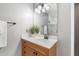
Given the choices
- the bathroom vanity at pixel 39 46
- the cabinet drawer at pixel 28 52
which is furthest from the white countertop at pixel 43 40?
the cabinet drawer at pixel 28 52

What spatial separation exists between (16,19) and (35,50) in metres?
0.58

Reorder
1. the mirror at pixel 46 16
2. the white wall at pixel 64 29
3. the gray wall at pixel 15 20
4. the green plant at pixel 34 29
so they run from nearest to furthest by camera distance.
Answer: the white wall at pixel 64 29 → the mirror at pixel 46 16 → the green plant at pixel 34 29 → the gray wall at pixel 15 20

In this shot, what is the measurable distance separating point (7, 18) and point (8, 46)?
1.48 feet

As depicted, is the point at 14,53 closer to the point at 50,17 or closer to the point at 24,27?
the point at 24,27

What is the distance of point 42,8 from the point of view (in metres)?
1.68

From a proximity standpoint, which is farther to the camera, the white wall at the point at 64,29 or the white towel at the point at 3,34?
the white towel at the point at 3,34

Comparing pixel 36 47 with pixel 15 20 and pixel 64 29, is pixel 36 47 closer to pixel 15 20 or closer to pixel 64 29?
pixel 64 29

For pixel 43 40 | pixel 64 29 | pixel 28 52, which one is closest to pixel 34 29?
pixel 43 40

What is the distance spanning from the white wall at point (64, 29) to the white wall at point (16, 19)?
50 centimetres

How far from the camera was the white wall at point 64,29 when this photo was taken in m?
1.30

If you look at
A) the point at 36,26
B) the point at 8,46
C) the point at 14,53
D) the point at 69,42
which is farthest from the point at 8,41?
the point at 69,42

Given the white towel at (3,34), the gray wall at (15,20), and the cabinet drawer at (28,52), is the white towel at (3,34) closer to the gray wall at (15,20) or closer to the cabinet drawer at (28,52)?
the gray wall at (15,20)

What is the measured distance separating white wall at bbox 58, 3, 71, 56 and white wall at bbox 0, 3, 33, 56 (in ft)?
1.63

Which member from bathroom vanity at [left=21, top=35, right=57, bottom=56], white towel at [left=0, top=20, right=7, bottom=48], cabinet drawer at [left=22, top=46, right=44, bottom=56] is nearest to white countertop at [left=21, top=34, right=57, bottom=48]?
bathroom vanity at [left=21, top=35, right=57, bottom=56]
